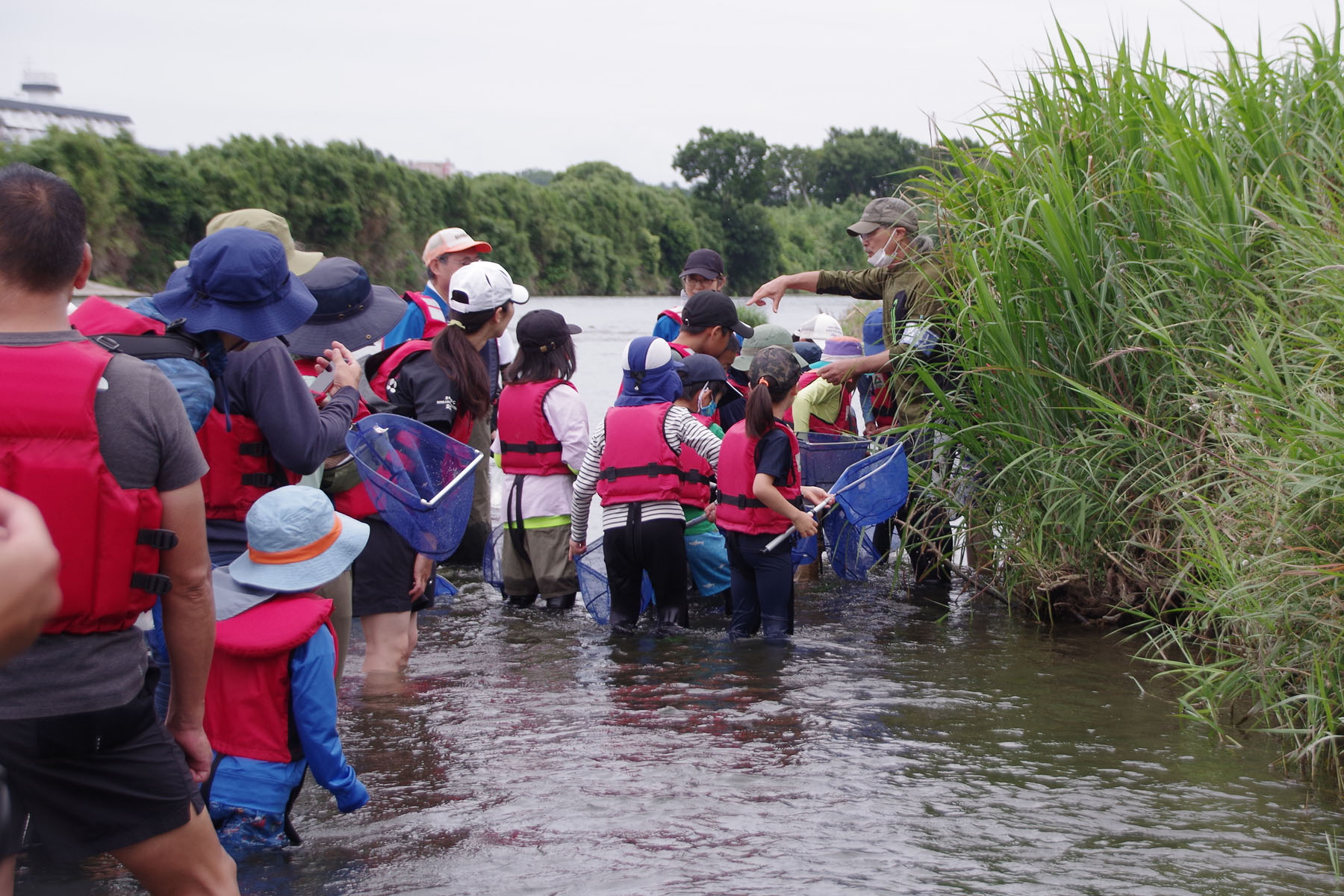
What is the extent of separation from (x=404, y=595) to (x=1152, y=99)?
4.38m

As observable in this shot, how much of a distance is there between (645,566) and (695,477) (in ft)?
1.77

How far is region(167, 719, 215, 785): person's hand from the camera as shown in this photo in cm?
264

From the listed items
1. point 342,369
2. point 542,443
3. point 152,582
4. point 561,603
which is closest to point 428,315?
point 542,443

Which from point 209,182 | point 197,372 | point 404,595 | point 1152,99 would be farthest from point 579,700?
point 209,182

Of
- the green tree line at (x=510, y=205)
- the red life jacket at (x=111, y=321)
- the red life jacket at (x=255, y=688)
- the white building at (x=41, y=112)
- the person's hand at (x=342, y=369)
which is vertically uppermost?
the white building at (x=41, y=112)

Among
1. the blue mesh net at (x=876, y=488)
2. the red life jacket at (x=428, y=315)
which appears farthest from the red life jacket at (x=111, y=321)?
the blue mesh net at (x=876, y=488)

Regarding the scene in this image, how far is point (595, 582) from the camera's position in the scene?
654cm

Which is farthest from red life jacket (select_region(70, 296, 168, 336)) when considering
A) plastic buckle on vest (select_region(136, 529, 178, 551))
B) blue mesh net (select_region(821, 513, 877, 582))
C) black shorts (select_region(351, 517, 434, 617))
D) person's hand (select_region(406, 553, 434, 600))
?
blue mesh net (select_region(821, 513, 877, 582))

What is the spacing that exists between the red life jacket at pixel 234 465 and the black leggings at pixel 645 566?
2.78 m

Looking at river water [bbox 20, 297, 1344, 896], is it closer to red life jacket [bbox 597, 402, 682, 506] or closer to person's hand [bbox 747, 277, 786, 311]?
red life jacket [bbox 597, 402, 682, 506]

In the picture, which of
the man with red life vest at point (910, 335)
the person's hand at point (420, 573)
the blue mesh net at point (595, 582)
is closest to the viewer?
the person's hand at point (420, 573)

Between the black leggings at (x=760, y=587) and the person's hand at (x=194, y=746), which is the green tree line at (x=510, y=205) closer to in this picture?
the black leggings at (x=760, y=587)

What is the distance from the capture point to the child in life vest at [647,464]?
19.8 feet

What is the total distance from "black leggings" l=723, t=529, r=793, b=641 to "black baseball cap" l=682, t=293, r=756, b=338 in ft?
5.17
